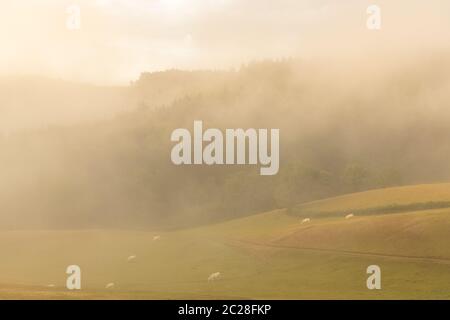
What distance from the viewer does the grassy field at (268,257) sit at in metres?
31.7

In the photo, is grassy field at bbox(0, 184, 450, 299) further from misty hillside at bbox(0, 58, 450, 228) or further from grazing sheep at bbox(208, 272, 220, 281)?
misty hillside at bbox(0, 58, 450, 228)

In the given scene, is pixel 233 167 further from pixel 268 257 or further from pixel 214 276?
pixel 214 276

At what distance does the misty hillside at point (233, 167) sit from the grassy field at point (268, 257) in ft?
17.2

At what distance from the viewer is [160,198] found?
184 ft

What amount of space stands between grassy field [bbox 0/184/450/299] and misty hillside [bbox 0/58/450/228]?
523cm

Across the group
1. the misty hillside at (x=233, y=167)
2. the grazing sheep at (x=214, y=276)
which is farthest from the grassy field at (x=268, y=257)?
the misty hillside at (x=233, y=167)

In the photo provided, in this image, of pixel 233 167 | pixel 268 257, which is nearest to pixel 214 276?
pixel 268 257

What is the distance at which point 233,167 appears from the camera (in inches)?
2058

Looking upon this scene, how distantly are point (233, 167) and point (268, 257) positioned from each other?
55.6 feet

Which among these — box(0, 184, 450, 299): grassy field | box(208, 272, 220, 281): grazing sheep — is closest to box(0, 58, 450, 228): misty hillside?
box(0, 184, 450, 299): grassy field
